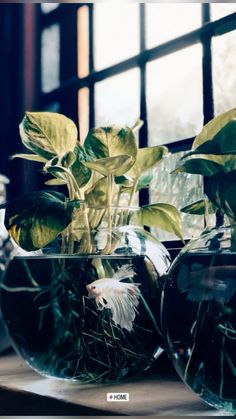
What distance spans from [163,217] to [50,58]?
1.06 ft

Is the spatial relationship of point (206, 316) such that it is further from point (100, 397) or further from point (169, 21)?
point (169, 21)

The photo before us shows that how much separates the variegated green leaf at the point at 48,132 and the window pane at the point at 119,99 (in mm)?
152

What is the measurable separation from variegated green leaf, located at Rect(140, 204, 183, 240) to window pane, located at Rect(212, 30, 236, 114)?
14 centimetres

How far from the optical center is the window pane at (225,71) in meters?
0.62

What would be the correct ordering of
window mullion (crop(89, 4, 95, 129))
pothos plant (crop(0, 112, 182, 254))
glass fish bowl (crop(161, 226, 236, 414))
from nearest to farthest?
glass fish bowl (crop(161, 226, 236, 414)), pothos plant (crop(0, 112, 182, 254)), window mullion (crop(89, 4, 95, 129))

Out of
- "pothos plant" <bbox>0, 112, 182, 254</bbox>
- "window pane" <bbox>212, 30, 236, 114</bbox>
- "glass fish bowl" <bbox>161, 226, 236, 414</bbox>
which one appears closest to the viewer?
"glass fish bowl" <bbox>161, 226, 236, 414</bbox>

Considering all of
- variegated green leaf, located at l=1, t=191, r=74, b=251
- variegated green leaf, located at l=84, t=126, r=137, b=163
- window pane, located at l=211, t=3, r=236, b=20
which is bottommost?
variegated green leaf, located at l=1, t=191, r=74, b=251

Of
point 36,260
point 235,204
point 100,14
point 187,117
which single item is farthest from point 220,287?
point 100,14

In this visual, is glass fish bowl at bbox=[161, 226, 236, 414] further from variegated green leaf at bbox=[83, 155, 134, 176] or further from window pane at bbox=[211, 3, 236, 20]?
window pane at bbox=[211, 3, 236, 20]

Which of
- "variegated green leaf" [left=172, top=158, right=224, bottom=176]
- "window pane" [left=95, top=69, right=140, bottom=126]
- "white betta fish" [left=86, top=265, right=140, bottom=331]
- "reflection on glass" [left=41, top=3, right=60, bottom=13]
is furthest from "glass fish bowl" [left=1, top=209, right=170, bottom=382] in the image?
"reflection on glass" [left=41, top=3, right=60, bottom=13]

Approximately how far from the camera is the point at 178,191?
64 cm

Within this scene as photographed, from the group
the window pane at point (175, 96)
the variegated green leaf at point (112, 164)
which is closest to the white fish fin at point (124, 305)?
the variegated green leaf at point (112, 164)

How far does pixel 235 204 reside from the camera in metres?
0.43

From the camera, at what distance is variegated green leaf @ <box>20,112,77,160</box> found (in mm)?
558
